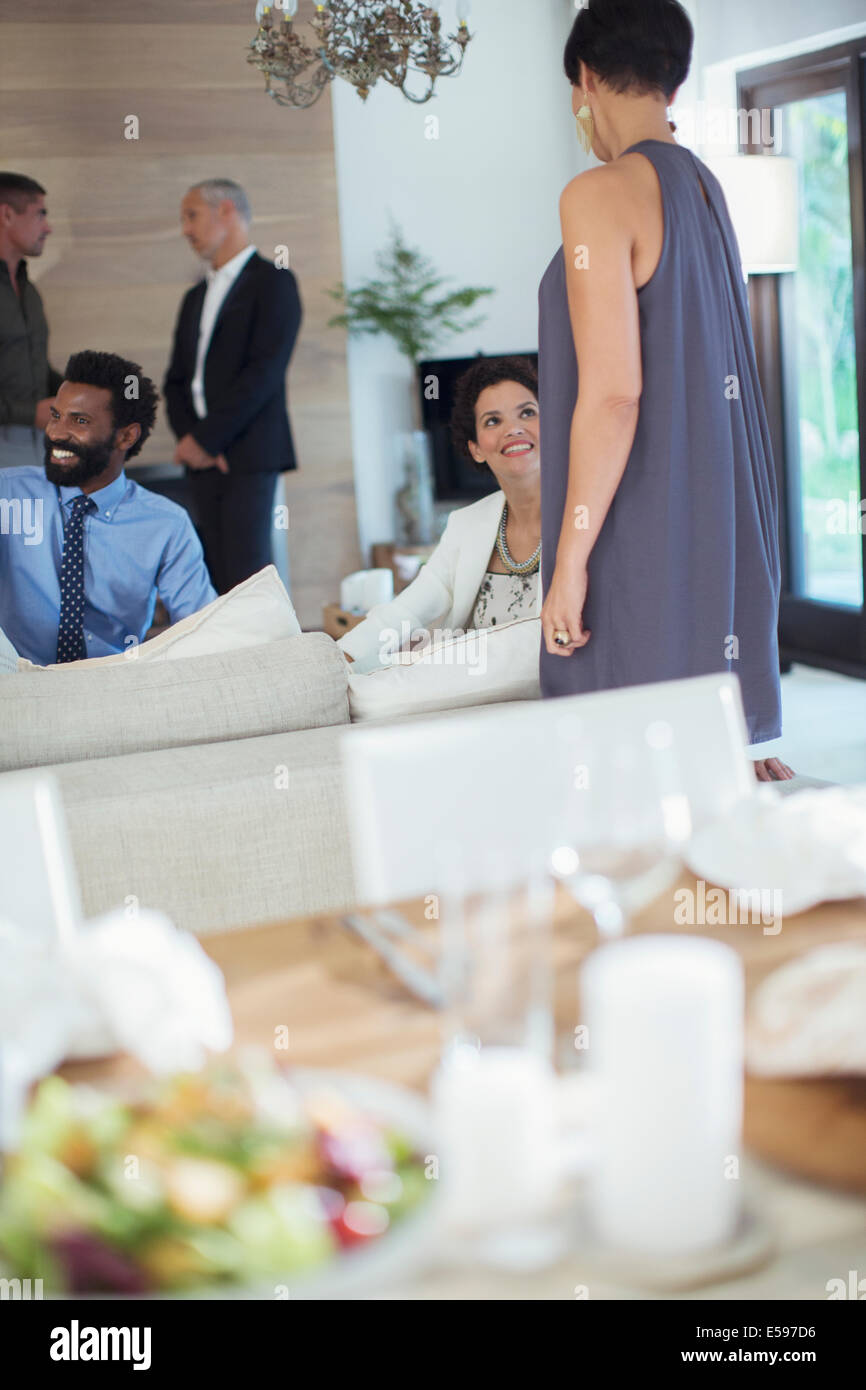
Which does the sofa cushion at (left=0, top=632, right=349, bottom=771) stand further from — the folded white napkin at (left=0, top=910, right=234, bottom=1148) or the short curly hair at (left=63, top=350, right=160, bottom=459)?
the short curly hair at (left=63, top=350, right=160, bottom=459)

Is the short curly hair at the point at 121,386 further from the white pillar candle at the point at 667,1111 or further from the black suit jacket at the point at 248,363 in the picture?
the white pillar candle at the point at 667,1111

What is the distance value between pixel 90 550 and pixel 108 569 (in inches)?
2.2

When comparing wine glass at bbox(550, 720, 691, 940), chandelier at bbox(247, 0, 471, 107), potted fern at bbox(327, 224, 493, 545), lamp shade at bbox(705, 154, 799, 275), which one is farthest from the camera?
potted fern at bbox(327, 224, 493, 545)

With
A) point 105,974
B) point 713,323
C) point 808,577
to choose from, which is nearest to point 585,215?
point 713,323

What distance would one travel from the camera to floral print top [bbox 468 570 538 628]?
2.68 m

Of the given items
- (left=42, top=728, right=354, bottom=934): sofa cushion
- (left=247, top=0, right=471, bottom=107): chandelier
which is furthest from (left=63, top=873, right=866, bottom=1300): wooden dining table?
(left=247, top=0, right=471, bottom=107): chandelier

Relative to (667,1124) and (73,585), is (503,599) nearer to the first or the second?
(73,585)

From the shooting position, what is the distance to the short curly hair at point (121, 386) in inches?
127

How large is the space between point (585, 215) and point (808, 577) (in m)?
3.44

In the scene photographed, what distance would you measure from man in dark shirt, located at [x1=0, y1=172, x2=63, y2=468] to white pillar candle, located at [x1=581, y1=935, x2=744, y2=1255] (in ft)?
15.1

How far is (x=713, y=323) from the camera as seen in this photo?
74.8 inches

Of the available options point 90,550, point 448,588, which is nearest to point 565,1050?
point 448,588

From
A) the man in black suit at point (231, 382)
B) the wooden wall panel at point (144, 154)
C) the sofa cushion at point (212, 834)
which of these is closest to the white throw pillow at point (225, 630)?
the sofa cushion at point (212, 834)
